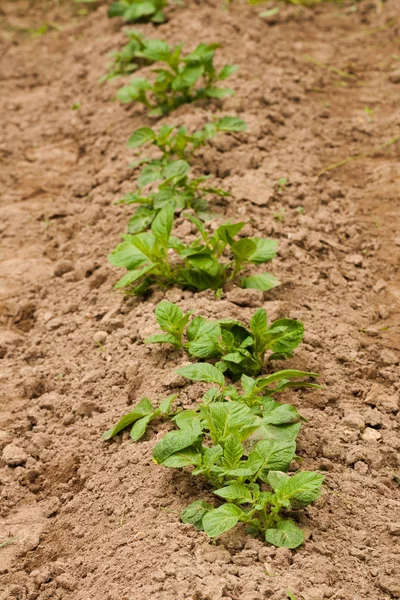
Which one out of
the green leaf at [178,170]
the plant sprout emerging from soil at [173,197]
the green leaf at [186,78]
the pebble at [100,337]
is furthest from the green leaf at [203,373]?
the green leaf at [186,78]

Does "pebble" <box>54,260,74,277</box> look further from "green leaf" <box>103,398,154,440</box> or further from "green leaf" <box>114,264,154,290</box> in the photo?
"green leaf" <box>103,398,154,440</box>

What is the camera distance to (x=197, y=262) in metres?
3.32

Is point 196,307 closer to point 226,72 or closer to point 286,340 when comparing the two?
point 286,340

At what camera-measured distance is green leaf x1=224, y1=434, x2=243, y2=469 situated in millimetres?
2467

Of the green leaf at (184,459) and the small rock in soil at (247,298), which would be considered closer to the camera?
the green leaf at (184,459)

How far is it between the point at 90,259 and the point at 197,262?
2.54 ft

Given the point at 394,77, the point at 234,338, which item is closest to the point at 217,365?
the point at 234,338

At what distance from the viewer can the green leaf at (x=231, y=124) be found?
4.09 meters

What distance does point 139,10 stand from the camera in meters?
5.80

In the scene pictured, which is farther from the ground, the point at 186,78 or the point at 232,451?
the point at 186,78

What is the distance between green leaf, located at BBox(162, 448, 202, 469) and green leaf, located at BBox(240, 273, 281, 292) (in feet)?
3.21

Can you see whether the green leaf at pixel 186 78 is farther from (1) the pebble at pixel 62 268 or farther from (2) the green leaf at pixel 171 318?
(2) the green leaf at pixel 171 318

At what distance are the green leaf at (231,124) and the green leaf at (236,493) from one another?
2199 mm

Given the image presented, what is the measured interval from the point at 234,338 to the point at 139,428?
1.64ft
